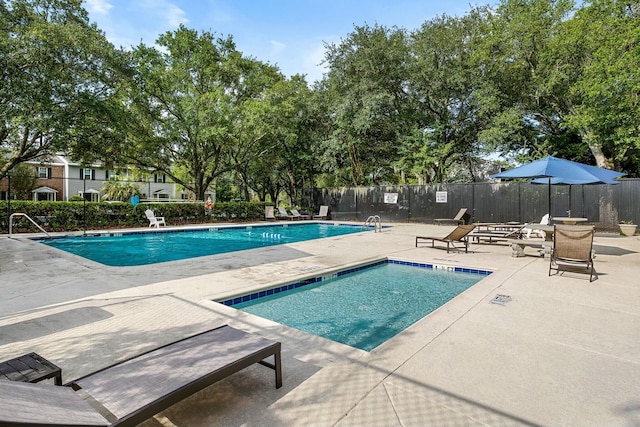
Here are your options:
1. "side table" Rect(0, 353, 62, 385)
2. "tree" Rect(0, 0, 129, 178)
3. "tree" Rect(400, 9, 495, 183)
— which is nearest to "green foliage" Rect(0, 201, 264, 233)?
"tree" Rect(0, 0, 129, 178)

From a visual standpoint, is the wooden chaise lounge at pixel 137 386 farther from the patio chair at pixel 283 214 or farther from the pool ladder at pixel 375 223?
the patio chair at pixel 283 214

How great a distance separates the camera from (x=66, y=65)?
1195 cm

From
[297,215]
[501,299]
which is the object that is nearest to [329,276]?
[501,299]

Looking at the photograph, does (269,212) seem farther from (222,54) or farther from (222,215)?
(222,54)

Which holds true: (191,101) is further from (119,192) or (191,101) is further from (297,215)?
(119,192)

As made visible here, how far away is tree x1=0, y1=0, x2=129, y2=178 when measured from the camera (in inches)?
430

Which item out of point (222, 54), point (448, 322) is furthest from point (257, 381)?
point (222, 54)

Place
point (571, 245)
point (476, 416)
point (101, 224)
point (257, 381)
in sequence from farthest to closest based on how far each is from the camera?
1. point (101, 224)
2. point (571, 245)
3. point (257, 381)
4. point (476, 416)

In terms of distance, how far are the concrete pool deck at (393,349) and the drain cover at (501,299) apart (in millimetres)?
56

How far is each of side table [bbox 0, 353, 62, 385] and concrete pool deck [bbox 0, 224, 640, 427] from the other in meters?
0.40

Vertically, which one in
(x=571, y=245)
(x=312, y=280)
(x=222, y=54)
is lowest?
(x=312, y=280)

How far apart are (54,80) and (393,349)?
46.5 feet

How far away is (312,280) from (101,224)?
11.4 metres

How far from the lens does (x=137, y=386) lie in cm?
161
